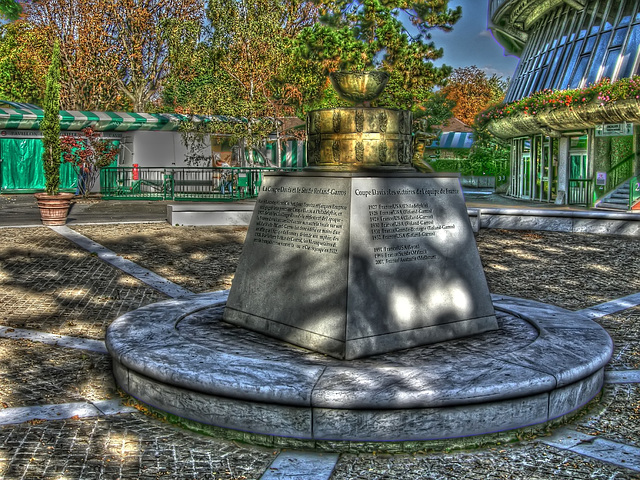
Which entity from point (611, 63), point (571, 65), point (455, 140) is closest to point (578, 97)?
point (611, 63)

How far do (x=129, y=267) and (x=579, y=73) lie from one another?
23.2 metres

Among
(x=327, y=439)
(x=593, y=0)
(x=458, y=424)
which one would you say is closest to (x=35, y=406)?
(x=327, y=439)

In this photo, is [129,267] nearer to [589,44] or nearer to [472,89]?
[589,44]

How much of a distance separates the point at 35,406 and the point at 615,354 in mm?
5471

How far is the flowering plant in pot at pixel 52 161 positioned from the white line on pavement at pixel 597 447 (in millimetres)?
15844

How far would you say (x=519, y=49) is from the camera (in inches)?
1636

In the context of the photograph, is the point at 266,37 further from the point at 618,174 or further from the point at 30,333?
the point at 30,333

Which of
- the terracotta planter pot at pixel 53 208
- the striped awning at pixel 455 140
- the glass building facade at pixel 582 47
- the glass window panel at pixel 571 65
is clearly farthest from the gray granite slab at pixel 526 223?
the striped awning at pixel 455 140

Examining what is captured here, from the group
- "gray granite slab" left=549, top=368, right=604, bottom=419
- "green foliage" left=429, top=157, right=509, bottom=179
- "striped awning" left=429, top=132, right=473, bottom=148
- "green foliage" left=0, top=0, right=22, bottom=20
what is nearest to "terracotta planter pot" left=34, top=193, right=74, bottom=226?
"gray granite slab" left=549, top=368, right=604, bottom=419

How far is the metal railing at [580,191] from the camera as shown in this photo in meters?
28.0

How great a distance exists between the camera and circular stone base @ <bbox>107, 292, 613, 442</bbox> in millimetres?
4609

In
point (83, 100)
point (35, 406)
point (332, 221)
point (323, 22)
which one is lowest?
point (35, 406)

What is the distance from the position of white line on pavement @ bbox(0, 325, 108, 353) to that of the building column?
25712 millimetres

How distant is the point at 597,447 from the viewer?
468cm
